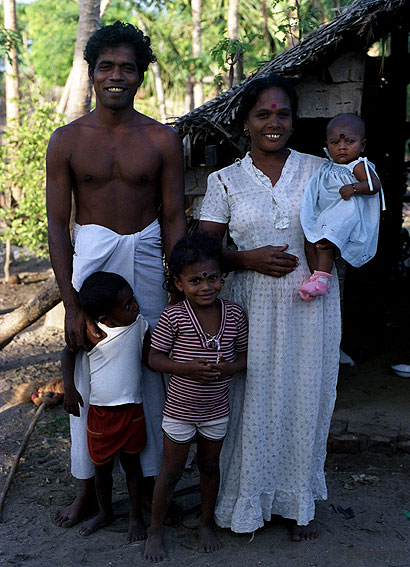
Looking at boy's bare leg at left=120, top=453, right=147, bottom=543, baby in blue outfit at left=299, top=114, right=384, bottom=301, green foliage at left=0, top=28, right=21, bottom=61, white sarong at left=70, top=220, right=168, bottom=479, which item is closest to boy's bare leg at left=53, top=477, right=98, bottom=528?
white sarong at left=70, top=220, right=168, bottom=479

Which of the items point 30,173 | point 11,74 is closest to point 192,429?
point 30,173

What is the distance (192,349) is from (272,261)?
19.7 inches

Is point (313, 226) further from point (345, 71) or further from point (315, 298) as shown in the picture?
point (345, 71)

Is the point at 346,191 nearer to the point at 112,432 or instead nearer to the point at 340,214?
the point at 340,214

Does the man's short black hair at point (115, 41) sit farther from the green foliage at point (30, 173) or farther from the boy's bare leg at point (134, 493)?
the green foliage at point (30, 173)

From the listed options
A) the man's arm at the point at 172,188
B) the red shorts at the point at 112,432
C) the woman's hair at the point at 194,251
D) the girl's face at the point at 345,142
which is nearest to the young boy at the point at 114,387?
the red shorts at the point at 112,432

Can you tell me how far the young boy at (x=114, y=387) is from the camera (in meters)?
2.62

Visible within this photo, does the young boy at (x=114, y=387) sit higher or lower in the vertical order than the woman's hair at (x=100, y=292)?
lower

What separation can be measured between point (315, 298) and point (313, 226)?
311mm

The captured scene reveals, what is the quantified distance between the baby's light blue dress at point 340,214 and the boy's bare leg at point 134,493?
4.35ft

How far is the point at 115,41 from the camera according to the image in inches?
102

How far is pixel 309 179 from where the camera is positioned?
2639 millimetres

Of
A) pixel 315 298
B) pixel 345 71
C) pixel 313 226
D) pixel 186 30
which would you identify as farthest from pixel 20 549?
pixel 186 30

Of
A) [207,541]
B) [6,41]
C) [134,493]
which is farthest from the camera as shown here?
[6,41]
